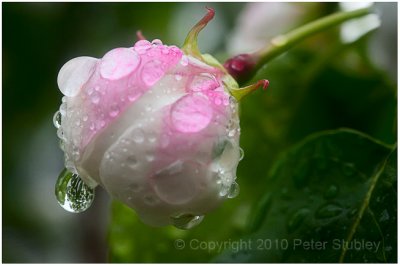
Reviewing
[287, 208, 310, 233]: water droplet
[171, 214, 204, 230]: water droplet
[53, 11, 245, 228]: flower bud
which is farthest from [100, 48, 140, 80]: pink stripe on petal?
[287, 208, 310, 233]: water droplet

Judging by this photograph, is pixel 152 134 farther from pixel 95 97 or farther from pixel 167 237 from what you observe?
pixel 167 237

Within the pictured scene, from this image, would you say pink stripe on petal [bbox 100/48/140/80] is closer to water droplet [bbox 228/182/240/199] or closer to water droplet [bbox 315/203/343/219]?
water droplet [bbox 228/182/240/199]

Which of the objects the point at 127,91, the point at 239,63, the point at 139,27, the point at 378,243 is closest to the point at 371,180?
the point at 378,243

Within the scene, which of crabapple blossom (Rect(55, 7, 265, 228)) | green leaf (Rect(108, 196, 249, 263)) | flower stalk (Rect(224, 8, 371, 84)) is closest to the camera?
crabapple blossom (Rect(55, 7, 265, 228))

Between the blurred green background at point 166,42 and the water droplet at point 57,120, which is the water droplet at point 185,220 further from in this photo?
the blurred green background at point 166,42

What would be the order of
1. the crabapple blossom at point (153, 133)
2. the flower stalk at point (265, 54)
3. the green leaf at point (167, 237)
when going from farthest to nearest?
the green leaf at point (167, 237) → the flower stalk at point (265, 54) → the crabapple blossom at point (153, 133)

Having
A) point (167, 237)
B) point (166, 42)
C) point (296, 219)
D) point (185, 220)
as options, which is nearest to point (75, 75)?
point (185, 220)

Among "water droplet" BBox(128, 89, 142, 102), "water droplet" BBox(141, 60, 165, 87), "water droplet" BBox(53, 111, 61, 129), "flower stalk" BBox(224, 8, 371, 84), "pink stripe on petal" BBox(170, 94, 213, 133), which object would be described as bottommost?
"water droplet" BBox(53, 111, 61, 129)

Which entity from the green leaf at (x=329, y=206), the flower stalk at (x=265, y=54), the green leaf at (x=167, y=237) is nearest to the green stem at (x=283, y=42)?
the flower stalk at (x=265, y=54)
